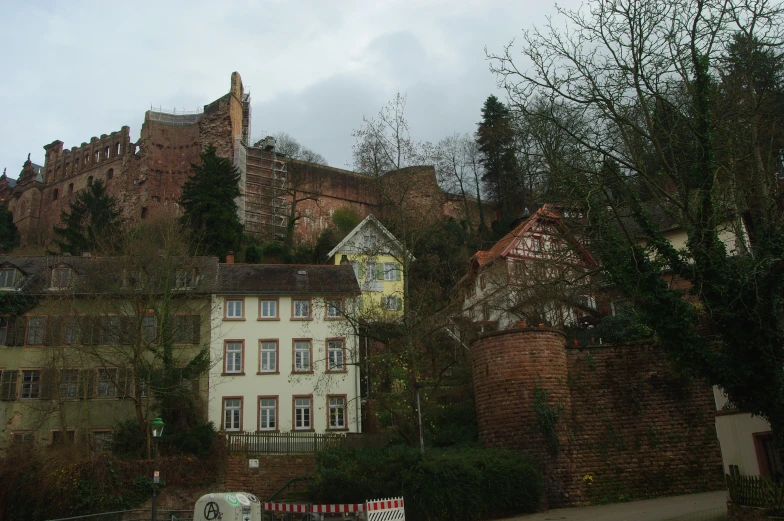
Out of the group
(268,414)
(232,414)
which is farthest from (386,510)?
(232,414)

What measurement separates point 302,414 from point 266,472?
5902mm

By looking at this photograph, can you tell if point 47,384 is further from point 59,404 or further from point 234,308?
point 234,308

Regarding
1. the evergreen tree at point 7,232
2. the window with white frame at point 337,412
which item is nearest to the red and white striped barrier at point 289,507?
the window with white frame at point 337,412

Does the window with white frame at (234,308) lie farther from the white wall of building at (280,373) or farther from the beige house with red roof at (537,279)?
the beige house with red roof at (537,279)

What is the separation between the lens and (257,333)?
30.8 m

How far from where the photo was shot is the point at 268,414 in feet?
97.1

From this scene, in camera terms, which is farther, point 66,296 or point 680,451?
point 66,296

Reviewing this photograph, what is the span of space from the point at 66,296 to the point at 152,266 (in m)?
4.25

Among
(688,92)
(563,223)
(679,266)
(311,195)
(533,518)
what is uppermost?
(311,195)

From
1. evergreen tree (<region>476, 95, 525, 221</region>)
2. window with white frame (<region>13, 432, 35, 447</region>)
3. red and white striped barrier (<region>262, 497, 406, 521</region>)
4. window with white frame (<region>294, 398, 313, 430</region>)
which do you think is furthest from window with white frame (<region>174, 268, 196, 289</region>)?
evergreen tree (<region>476, 95, 525, 221</region>)

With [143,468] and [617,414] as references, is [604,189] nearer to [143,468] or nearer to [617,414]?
[617,414]

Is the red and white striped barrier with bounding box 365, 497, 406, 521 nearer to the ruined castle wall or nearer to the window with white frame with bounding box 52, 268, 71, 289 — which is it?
the window with white frame with bounding box 52, 268, 71, 289

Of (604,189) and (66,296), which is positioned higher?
(66,296)

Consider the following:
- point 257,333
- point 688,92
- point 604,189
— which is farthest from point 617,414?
point 257,333
